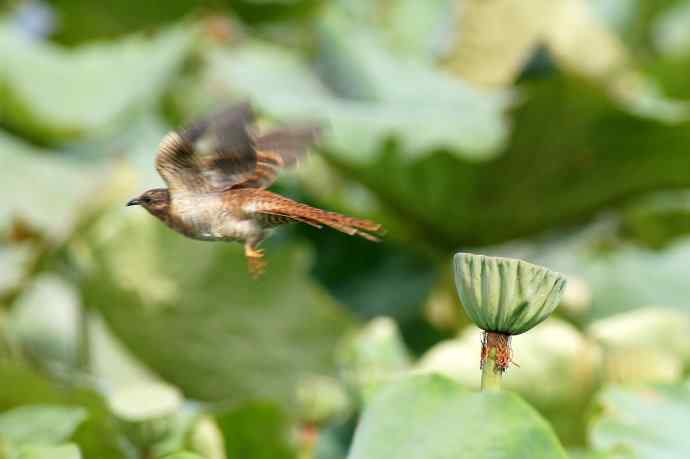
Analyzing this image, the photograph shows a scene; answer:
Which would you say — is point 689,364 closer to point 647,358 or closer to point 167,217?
point 647,358

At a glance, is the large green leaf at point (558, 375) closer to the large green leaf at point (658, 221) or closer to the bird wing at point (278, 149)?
the bird wing at point (278, 149)

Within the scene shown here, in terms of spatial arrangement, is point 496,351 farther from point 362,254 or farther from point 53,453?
point 362,254

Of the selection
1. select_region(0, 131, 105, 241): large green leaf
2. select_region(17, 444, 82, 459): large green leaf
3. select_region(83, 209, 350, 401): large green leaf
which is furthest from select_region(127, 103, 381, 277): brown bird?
select_region(0, 131, 105, 241): large green leaf

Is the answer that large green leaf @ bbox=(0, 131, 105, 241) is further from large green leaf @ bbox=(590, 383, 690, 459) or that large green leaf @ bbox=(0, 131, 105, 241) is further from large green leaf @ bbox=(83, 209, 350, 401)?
large green leaf @ bbox=(590, 383, 690, 459)

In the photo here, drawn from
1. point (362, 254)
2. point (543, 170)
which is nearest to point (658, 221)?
point (543, 170)

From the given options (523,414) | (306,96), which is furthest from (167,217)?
(306,96)

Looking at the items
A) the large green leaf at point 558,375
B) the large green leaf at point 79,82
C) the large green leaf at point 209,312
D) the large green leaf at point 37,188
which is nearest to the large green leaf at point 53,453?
the large green leaf at point 558,375
